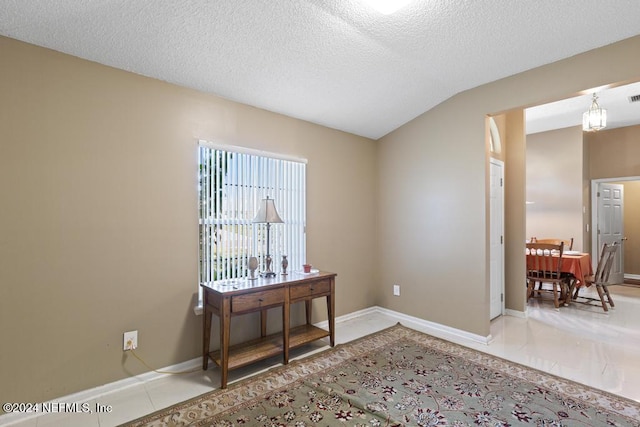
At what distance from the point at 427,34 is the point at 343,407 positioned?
2.73 metres

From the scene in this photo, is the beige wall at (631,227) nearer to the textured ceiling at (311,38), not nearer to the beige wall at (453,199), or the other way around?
the beige wall at (453,199)

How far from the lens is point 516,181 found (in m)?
4.21

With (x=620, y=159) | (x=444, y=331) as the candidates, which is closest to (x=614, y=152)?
(x=620, y=159)

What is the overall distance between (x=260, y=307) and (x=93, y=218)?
138 cm

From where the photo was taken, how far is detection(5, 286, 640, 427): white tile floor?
84.1 inches

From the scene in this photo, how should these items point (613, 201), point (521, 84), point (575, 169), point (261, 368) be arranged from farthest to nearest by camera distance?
point (613, 201), point (575, 169), point (521, 84), point (261, 368)

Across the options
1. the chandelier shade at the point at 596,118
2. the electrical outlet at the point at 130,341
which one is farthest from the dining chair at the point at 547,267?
the electrical outlet at the point at 130,341

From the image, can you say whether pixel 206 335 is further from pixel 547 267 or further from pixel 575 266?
pixel 575 266

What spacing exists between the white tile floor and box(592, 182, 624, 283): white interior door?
1691 millimetres

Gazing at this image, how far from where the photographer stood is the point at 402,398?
86.4 inches

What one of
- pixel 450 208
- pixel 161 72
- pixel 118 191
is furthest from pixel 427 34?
pixel 118 191

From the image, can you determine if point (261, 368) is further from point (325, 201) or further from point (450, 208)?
point (450, 208)

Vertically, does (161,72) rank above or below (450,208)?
above

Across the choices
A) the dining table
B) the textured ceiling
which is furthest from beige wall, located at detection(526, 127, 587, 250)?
the textured ceiling
